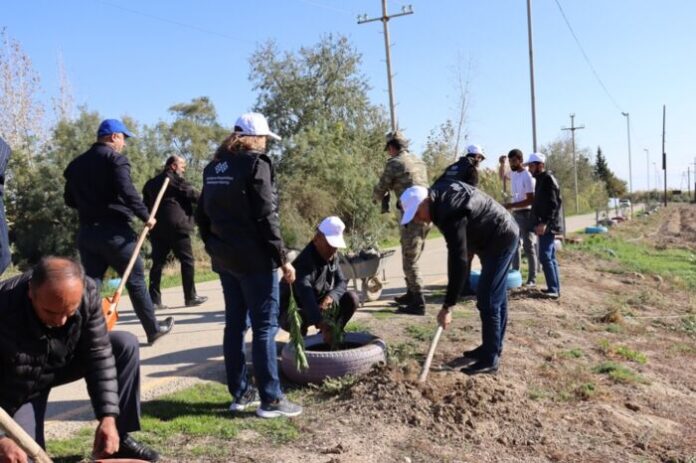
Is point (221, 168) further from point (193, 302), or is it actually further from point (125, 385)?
point (193, 302)

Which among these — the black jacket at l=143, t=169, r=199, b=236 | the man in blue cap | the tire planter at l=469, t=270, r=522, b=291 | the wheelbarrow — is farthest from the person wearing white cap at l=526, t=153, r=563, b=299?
the man in blue cap

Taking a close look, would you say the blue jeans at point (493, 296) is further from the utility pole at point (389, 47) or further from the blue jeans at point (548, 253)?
the utility pole at point (389, 47)

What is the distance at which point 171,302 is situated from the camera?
9711 millimetres

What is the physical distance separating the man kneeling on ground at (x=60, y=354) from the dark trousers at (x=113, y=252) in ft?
8.31

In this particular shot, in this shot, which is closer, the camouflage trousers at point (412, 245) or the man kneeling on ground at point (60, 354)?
the man kneeling on ground at point (60, 354)

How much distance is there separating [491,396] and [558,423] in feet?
1.72

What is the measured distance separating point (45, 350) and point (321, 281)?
109 inches

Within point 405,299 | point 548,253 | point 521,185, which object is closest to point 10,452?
point 405,299

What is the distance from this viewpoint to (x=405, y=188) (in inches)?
307

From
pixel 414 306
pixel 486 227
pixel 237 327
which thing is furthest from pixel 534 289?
pixel 237 327

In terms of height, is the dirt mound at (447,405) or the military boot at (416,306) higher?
the military boot at (416,306)

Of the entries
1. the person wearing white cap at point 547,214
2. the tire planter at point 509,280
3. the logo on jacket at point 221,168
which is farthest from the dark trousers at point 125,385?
the person wearing white cap at point 547,214

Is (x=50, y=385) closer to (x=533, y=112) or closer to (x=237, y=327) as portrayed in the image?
(x=237, y=327)

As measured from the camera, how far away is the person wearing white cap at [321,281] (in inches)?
218
